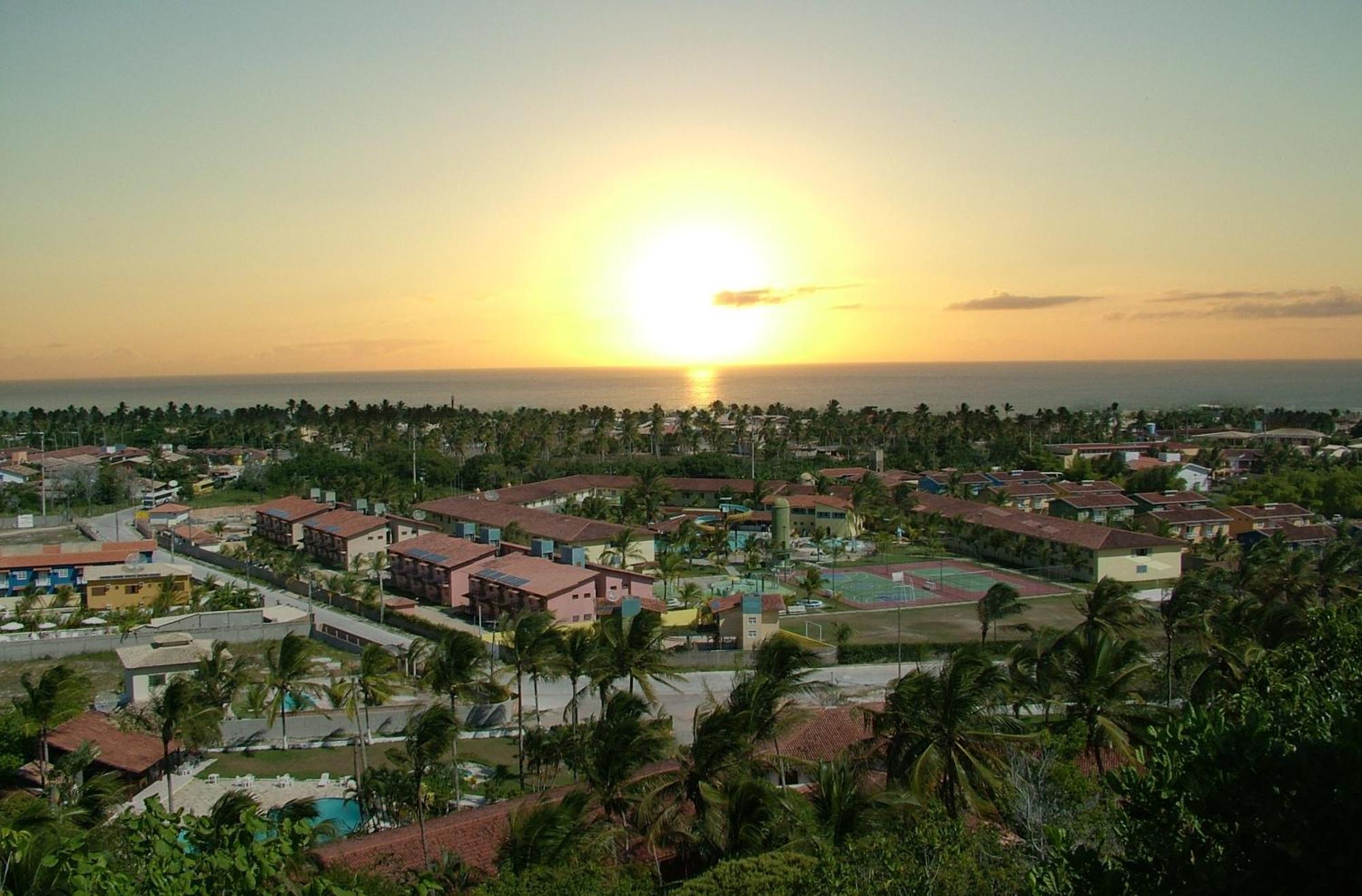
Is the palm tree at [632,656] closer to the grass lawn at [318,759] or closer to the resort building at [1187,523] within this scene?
the grass lawn at [318,759]

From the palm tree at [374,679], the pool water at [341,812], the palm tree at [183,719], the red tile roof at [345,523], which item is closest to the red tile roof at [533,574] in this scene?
the red tile roof at [345,523]

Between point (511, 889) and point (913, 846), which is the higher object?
point (913, 846)

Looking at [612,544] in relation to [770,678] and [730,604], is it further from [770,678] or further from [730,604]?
[770,678]

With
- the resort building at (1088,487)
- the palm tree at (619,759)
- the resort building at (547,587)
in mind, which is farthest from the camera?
the resort building at (1088,487)

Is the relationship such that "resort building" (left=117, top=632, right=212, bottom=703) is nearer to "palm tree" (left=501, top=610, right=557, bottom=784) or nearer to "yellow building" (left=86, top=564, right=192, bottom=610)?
"palm tree" (left=501, top=610, right=557, bottom=784)

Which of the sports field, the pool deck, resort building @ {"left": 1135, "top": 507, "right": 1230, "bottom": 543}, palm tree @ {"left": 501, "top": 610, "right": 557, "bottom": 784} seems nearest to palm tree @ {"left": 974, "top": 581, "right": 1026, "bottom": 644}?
palm tree @ {"left": 501, "top": 610, "right": 557, "bottom": 784}

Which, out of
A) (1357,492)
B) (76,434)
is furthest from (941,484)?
(76,434)
